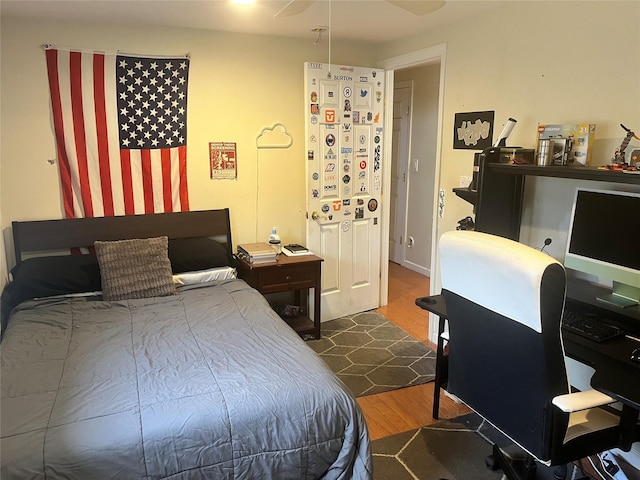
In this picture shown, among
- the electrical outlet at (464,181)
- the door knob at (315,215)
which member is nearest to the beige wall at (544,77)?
the electrical outlet at (464,181)

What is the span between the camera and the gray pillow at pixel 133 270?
3037 mm

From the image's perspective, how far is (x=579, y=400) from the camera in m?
1.60

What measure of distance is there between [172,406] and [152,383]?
0.71ft

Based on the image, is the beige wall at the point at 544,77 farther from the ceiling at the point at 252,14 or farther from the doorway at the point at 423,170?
the ceiling at the point at 252,14

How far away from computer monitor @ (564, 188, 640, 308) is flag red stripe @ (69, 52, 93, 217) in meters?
3.06

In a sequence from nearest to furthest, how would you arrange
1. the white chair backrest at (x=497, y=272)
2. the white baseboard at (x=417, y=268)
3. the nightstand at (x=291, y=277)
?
the white chair backrest at (x=497, y=272) → the nightstand at (x=291, y=277) → the white baseboard at (x=417, y=268)

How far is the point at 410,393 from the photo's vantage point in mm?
3037

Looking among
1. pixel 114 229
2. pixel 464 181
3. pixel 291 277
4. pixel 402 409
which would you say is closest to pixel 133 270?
pixel 114 229

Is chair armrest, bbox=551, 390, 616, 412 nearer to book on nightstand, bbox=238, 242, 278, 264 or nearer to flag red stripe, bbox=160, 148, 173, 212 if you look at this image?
book on nightstand, bbox=238, 242, 278, 264

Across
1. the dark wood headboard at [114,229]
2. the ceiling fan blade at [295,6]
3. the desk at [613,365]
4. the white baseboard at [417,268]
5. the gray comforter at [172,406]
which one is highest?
the ceiling fan blade at [295,6]

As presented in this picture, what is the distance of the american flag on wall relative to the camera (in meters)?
3.21

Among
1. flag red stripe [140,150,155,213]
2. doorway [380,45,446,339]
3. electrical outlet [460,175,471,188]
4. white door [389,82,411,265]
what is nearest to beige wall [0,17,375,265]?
flag red stripe [140,150,155,213]

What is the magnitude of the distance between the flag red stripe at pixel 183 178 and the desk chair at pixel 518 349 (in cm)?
230

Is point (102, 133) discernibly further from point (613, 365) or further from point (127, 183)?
point (613, 365)
